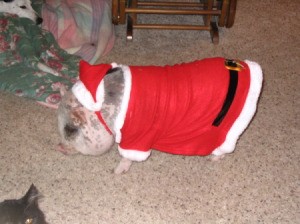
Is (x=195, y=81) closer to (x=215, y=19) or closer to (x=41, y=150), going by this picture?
(x=41, y=150)

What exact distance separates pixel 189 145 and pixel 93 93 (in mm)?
395

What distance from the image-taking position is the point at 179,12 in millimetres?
2002

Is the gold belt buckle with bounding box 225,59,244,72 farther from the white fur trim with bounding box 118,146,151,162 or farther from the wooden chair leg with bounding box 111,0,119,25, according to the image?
the wooden chair leg with bounding box 111,0,119,25

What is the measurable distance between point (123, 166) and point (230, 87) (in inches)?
20.4

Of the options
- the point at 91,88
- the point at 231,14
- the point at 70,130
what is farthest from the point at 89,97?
the point at 231,14

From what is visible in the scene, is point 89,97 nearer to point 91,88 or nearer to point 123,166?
point 91,88

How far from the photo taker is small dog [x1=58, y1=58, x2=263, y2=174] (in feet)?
4.00

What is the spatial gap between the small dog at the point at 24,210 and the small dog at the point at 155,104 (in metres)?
0.24

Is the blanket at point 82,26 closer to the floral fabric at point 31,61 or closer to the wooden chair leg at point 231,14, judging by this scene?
the floral fabric at point 31,61

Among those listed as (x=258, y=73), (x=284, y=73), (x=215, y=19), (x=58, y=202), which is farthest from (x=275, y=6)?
(x=58, y=202)

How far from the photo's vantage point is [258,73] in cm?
129

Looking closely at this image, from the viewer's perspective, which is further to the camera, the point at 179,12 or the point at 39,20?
the point at 39,20

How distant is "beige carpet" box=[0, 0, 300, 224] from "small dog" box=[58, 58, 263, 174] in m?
0.19

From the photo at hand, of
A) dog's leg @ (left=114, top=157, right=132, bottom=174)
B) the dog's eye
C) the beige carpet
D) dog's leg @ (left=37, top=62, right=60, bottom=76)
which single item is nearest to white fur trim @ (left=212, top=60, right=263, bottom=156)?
the beige carpet
